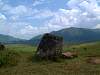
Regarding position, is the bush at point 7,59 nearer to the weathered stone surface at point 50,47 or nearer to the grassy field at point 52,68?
the grassy field at point 52,68

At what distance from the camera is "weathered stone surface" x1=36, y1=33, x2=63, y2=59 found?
34.5 m

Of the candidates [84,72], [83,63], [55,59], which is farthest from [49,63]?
[84,72]

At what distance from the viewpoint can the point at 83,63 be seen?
30750mm

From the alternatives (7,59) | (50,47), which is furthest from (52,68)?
(50,47)

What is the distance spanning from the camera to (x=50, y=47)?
35.2 m

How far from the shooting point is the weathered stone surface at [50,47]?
3447 centimetres

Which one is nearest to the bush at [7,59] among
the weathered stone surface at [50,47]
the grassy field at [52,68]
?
the grassy field at [52,68]

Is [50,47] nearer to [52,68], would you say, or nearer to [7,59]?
[7,59]

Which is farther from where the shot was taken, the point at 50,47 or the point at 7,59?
the point at 50,47

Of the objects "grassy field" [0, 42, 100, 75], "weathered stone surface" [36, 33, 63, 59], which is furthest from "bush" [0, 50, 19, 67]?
"weathered stone surface" [36, 33, 63, 59]

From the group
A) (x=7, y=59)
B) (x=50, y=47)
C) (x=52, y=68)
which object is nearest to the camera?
(x=52, y=68)

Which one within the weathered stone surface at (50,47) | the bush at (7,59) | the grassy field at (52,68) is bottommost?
the grassy field at (52,68)

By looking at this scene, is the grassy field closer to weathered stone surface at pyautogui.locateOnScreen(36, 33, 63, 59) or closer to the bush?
the bush

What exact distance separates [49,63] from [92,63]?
5.20 meters
